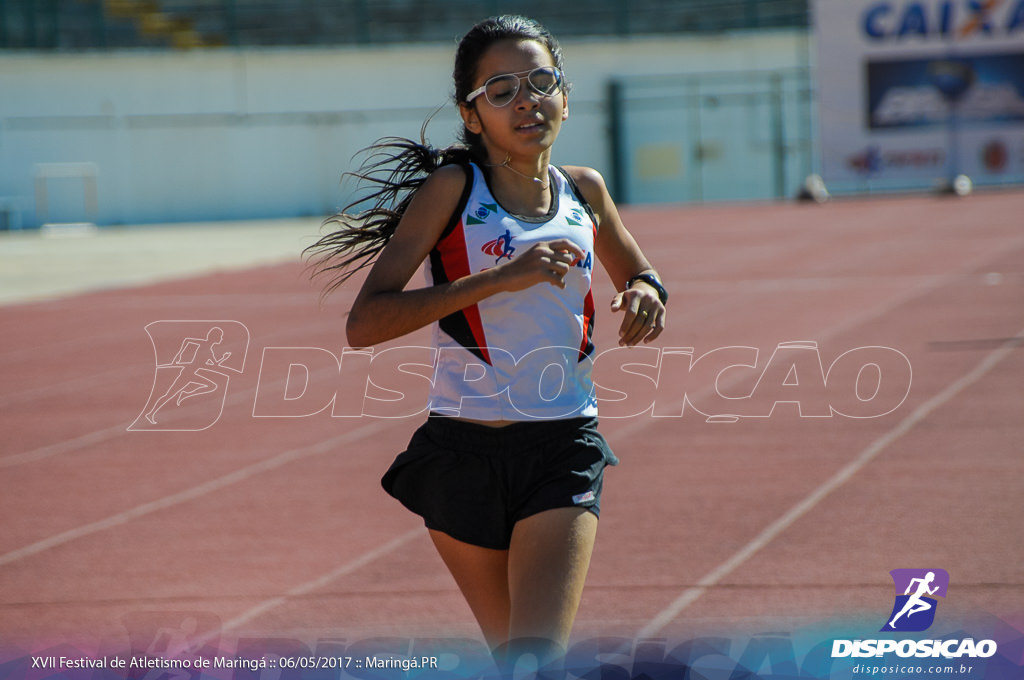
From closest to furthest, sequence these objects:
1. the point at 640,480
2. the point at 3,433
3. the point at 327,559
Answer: the point at 327,559, the point at 640,480, the point at 3,433

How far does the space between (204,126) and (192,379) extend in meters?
30.7

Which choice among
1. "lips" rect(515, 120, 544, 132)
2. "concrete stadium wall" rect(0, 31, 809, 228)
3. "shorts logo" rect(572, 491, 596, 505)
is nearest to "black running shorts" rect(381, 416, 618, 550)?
"shorts logo" rect(572, 491, 596, 505)

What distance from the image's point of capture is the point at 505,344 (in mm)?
3217

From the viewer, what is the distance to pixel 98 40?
133 ft

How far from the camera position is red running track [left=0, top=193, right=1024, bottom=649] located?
5.27m

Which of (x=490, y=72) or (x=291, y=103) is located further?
(x=291, y=103)

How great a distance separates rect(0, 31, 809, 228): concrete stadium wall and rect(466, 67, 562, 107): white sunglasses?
35.0 m

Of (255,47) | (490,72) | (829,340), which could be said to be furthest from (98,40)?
(490,72)

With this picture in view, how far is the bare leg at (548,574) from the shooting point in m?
3.08

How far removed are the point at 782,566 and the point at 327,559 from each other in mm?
1862

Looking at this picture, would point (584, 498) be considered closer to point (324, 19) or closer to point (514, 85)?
point (514, 85)

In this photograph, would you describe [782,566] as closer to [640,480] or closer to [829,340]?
[640,480]

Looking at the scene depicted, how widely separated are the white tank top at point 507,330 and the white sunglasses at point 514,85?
0.17m

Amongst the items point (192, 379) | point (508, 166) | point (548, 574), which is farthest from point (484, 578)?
point (192, 379)
